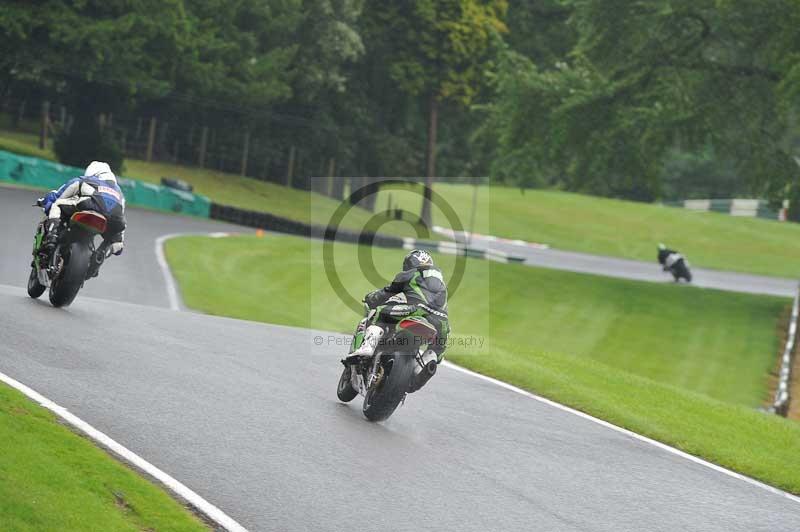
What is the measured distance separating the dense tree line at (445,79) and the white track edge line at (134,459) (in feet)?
85.4

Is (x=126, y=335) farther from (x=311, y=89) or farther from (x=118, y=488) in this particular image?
(x=311, y=89)

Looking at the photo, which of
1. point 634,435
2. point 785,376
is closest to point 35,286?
point 634,435

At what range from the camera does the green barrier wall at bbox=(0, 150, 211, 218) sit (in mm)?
39625

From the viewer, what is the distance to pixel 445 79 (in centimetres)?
5903

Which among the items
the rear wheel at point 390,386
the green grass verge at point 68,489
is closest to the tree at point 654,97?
the rear wheel at point 390,386

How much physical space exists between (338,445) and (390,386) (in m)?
1.09

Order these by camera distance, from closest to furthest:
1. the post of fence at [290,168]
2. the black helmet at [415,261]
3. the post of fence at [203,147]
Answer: the black helmet at [415,261] < the post of fence at [203,147] < the post of fence at [290,168]

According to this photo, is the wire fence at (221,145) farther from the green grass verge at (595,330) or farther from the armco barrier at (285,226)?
the green grass verge at (595,330)

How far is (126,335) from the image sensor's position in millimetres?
13648

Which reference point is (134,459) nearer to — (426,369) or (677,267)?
(426,369)

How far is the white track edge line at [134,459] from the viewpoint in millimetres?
7909

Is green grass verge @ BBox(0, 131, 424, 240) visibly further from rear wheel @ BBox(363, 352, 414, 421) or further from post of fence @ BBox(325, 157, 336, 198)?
rear wheel @ BBox(363, 352, 414, 421)

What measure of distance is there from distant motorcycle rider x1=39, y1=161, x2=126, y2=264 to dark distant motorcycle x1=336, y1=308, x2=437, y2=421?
4.67m

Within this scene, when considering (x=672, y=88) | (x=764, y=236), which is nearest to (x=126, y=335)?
(x=672, y=88)
